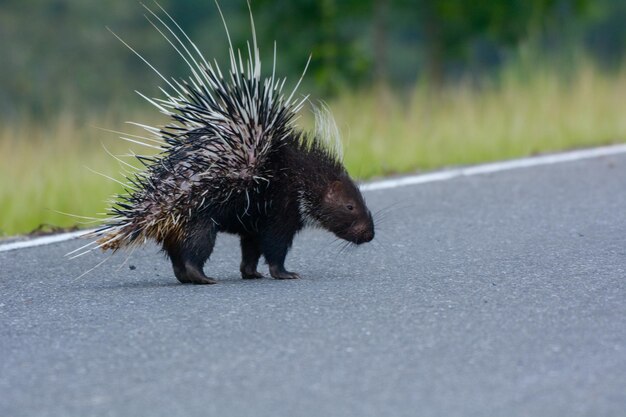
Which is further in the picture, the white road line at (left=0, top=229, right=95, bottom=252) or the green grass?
the green grass

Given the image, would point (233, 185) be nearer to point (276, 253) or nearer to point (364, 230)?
point (276, 253)

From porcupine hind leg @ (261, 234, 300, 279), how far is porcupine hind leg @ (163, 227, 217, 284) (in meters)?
0.36

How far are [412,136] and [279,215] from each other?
6325mm

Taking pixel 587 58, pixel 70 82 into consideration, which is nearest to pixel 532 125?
pixel 587 58

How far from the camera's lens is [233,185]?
6.74m

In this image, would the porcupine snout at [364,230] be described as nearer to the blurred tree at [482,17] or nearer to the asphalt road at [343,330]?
the asphalt road at [343,330]

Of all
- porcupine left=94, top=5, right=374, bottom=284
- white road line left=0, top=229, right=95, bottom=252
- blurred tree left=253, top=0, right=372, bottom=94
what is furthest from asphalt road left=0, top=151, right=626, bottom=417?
blurred tree left=253, top=0, right=372, bottom=94

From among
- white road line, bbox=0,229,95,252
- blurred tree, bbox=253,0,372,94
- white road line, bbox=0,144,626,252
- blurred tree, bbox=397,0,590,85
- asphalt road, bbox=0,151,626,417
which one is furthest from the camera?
blurred tree, bbox=397,0,590,85

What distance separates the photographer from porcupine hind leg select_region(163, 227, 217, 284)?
6699 mm

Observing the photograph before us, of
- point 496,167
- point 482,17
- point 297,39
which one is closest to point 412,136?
point 496,167

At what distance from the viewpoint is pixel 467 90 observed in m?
15.7

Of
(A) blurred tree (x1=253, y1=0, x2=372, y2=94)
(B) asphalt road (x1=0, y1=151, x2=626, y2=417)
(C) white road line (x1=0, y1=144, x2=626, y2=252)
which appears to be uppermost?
(A) blurred tree (x1=253, y1=0, x2=372, y2=94)

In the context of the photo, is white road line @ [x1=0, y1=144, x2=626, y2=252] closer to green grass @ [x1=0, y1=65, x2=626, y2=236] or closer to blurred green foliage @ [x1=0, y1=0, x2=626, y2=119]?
green grass @ [x1=0, y1=65, x2=626, y2=236]

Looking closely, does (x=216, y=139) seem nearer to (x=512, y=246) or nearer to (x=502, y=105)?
(x=512, y=246)
